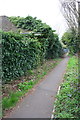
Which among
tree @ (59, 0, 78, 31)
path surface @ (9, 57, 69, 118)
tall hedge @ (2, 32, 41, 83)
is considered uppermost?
tree @ (59, 0, 78, 31)

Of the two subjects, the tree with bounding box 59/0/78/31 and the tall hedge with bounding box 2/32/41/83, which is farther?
the tall hedge with bounding box 2/32/41/83

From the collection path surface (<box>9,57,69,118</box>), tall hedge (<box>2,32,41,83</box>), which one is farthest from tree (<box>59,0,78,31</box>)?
path surface (<box>9,57,69,118</box>)

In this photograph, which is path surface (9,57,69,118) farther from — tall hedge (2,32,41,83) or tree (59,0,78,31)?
tree (59,0,78,31)

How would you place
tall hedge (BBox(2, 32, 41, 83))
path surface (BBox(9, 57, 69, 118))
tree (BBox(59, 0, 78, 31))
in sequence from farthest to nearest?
1. tall hedge (BBox(2, 32, 41, 83))
2. tree (BBox(59, 0, 78, 31))
3. path surface (BBox(9, 57, 69, 118))

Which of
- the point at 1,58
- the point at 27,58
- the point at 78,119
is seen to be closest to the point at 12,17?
the point at 27,58

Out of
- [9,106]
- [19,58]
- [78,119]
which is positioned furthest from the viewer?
[19,58]

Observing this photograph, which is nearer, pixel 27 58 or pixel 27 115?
pixel 27 115

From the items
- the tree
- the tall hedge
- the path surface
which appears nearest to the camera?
the path surface

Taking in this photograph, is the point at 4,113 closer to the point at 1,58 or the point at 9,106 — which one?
the point at 9,106

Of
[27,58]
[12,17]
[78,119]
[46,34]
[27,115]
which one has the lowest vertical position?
[27,115]

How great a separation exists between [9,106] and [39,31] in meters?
11.9

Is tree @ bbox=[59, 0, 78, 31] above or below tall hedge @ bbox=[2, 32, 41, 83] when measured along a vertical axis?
above

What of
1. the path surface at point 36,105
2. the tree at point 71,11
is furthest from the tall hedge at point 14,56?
the tree at point 71,11

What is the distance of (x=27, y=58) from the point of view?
8.05m
